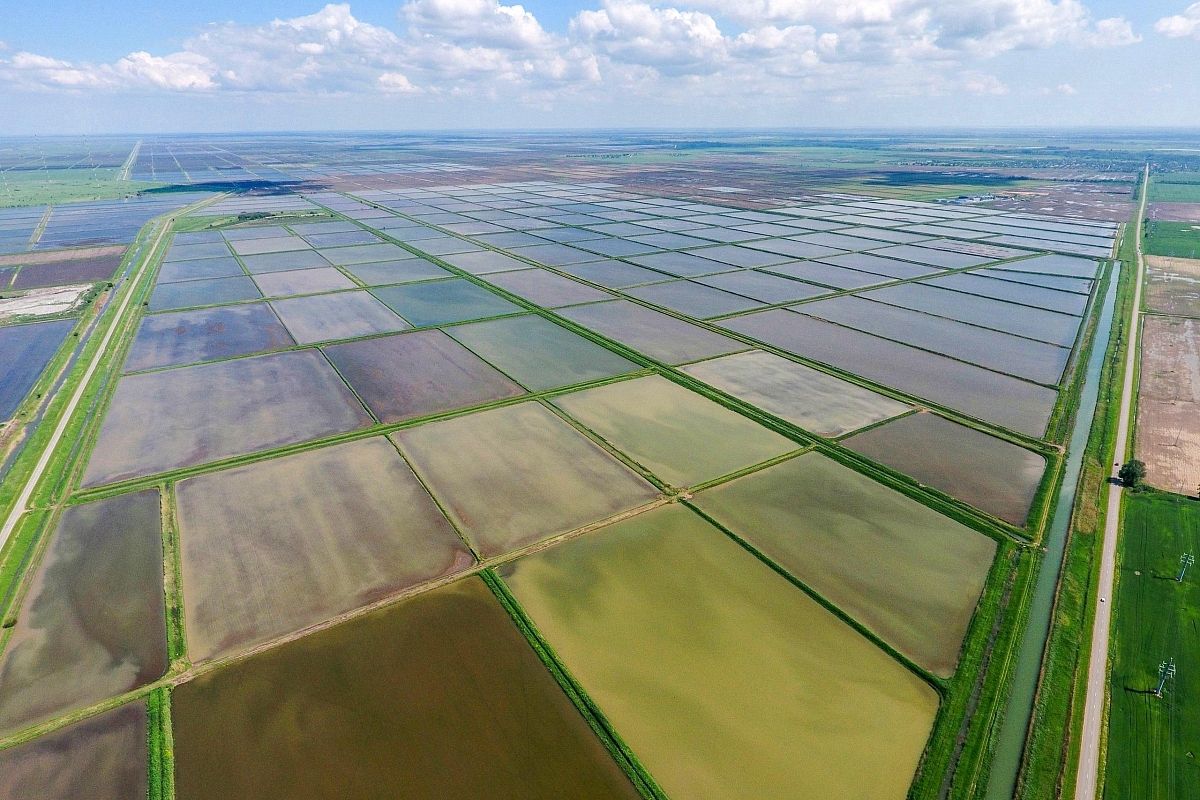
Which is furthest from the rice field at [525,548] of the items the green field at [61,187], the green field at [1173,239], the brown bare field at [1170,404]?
the green field at [61,187]

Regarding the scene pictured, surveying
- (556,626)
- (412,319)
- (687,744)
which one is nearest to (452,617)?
(556,626)

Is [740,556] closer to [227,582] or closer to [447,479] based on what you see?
[447,479]

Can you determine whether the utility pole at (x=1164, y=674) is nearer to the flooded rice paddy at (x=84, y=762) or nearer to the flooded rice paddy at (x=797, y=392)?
the flooded rice paddy at (x=797, y=392)

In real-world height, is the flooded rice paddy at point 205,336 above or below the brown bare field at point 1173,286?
below

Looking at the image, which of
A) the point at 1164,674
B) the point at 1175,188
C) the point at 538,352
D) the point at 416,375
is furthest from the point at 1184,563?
the point at 1175,188

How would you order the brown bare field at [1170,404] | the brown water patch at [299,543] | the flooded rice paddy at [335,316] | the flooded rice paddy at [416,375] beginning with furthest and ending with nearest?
the flooded rice paddy at [335,316]
the flooded rice paddy at [416,375]
the brown bare field at [1170,404]
the brown water patch at [299,543]

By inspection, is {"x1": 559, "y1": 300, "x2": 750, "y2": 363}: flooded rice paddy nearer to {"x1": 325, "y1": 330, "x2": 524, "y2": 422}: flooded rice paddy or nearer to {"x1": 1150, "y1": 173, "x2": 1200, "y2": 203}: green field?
{"x1": 325, "y1": 330, "x2": 524, "y2": 422}: flooded rice paddy

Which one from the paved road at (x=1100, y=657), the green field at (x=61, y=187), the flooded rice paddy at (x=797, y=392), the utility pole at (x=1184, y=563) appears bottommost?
the paved road at (x=1100, y=657)

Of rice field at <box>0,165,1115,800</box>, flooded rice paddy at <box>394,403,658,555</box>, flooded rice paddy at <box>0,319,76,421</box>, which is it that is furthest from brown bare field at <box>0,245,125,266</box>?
flooded rice paddy at <box>394,403,658,555</box>

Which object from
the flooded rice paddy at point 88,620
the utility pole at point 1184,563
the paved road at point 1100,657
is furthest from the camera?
the utility pole at point 1184,563
